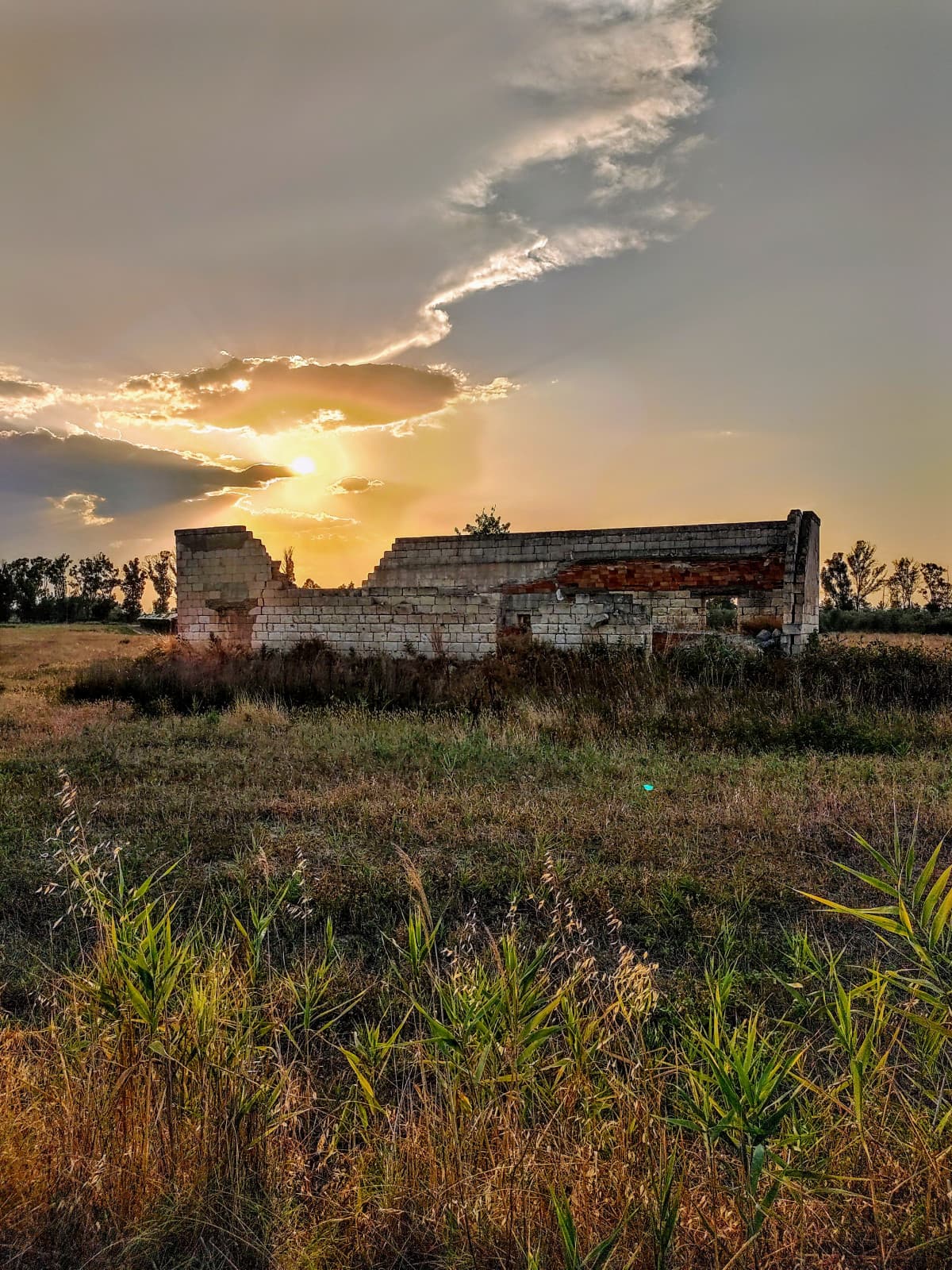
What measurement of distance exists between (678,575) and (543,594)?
9.08 ft

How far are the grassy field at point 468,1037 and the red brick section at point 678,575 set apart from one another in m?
8.81

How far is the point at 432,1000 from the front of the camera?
2715 mm

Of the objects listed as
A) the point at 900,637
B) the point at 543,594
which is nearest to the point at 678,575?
the point at 543,594

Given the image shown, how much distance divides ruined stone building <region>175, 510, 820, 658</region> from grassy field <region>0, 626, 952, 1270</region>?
26.3 feet

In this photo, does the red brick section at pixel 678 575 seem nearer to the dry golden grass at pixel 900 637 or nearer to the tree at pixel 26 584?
the dry golden grass at pixel 900 637

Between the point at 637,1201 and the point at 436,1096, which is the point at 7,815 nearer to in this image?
the point at 436,1096

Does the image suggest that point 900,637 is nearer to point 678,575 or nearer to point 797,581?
point 797,581

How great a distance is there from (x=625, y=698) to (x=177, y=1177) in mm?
7787

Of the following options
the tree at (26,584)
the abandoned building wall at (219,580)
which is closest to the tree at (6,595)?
the tree at (26,584)

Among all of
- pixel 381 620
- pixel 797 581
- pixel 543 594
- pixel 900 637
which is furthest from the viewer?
pixel 900 637

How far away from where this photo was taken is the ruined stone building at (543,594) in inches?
537

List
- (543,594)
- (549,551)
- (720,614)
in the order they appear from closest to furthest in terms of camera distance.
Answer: (543,594)
(549,551)
(720,614)

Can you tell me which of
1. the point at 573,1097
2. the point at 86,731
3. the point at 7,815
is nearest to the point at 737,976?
the point at 573,1097

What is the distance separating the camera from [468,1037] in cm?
200
